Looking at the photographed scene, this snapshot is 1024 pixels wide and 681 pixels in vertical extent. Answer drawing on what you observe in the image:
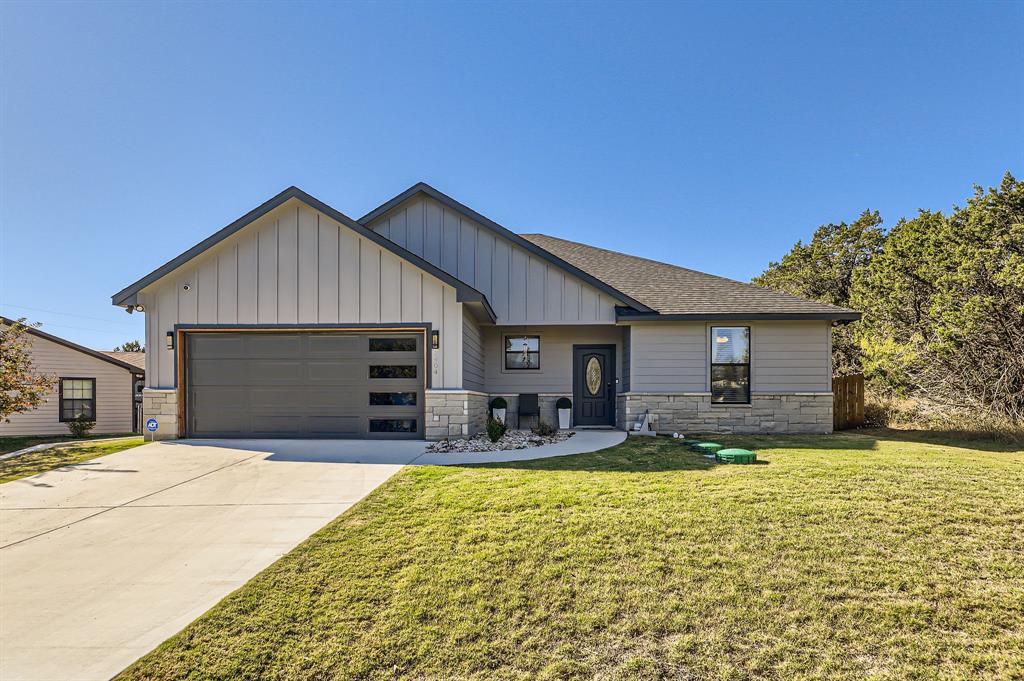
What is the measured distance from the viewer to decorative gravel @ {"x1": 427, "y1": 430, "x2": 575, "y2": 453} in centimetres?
880

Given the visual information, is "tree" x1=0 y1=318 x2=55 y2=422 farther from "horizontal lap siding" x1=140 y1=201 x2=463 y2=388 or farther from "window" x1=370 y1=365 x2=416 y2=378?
"window" x1=370 y1=365 x2=416 y2=378

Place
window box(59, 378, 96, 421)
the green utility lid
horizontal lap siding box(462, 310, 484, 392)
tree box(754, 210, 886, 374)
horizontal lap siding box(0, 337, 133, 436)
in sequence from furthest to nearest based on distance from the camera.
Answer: tree box(754, 210, 886, 374)
window box(59, 378, 96, 421)
horizontal lap siding box(0, 337, 133, 436)
horizontal lap siding box(462, 310, 484, 392)
the green utility lid

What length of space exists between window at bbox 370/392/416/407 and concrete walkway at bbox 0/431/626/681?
4.00 feet

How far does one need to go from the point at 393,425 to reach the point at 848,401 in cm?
1152

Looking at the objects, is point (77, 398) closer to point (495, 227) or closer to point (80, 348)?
point (80, 348)

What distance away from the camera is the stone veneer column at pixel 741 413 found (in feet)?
37.2

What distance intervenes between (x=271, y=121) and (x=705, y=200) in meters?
13.6

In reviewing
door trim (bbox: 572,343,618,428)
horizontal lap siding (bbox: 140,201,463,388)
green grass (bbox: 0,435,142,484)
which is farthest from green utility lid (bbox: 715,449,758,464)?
green grass (bbox: 0,435,142,484)

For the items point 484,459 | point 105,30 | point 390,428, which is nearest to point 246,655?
point 484,459

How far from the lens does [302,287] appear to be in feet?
31.3

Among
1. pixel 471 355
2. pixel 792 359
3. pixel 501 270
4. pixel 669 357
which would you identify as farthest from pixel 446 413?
pixel 792 359

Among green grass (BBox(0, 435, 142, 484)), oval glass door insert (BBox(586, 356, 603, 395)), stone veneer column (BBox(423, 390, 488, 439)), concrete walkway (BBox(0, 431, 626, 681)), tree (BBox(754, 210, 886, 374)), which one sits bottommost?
green grass (BBox(0, 435, 142, 484))

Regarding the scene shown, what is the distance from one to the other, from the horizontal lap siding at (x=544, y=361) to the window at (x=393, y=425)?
3.27 metres

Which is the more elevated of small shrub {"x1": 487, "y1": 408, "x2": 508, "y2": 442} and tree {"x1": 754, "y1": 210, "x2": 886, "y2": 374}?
tree {"x1": 754, "y1": 210, "x2": 886, "y2": 374}
